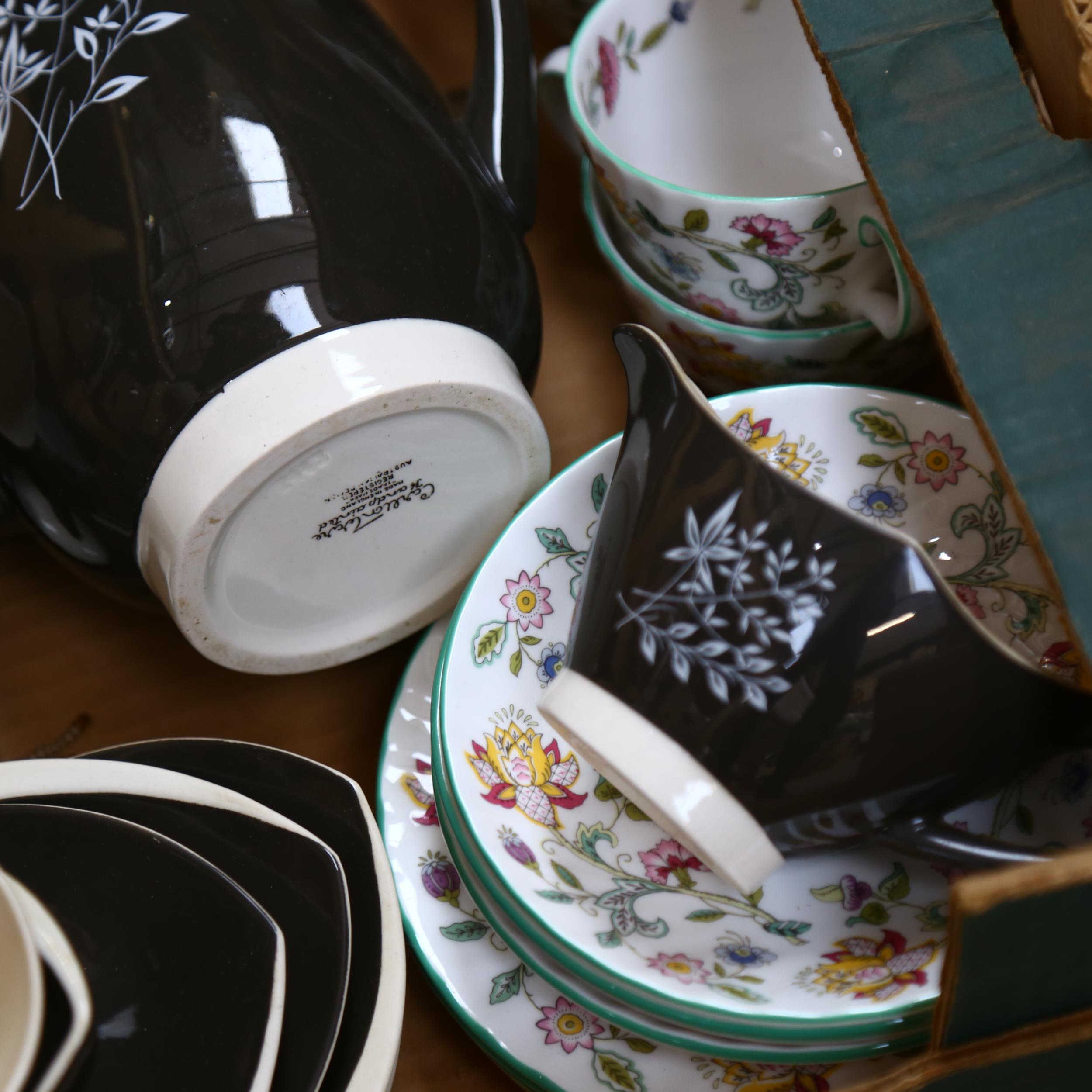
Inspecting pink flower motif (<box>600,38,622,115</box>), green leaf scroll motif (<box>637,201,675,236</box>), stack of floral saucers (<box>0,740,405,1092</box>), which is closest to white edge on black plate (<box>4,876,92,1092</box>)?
stack of floral saucers (<box>0,740,405,1092</box>)

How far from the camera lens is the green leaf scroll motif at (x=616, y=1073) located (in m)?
0.37

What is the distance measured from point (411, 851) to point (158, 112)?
292 millimetres

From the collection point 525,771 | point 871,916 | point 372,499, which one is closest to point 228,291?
point 372,499

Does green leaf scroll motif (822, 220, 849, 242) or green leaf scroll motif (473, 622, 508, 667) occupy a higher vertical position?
green leaf scroll motif (822, 220, 849, 242)

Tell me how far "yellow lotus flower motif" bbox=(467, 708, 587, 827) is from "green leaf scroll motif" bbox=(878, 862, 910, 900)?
0.11 m

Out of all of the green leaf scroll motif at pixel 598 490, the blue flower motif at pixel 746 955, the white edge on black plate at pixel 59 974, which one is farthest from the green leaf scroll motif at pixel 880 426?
the white edge on black plate at pixel 59 974

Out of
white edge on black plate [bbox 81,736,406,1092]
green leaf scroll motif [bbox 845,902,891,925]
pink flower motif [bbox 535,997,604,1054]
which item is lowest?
pink flower motif [bbox 535,997,604,1054]

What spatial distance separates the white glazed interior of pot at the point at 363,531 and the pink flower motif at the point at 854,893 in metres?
0.20

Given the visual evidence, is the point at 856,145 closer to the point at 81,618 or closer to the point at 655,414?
the point at 655,414

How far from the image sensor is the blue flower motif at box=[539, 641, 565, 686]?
42 cm

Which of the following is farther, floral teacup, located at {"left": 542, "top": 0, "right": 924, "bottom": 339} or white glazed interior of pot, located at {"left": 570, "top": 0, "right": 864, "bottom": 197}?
white glazed interior of pot, located at {"left": 570, "top": 0, "right": 864, "bottom": 197}

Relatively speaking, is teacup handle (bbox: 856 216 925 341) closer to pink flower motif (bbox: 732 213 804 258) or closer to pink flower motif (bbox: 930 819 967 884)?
pink flower motif (bbox: 732 213 804 258)

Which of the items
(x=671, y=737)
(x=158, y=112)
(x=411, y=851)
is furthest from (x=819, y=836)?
(x=158, y=112)

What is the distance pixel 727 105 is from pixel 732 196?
147mm
